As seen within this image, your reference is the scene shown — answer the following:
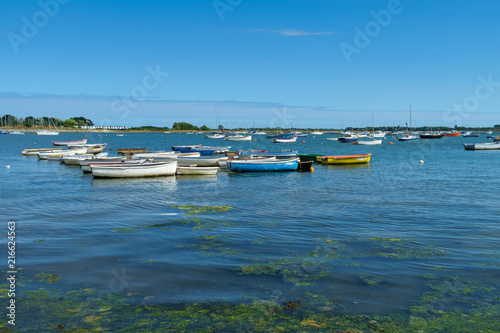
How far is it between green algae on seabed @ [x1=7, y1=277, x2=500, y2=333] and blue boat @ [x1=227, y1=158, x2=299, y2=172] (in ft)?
99.7

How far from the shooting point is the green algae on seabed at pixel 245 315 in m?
7.70

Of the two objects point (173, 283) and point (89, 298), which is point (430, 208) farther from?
point (89, 298)

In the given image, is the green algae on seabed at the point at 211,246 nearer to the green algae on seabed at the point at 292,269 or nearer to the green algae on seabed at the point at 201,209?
the green algae on seabed at the point at 292,269

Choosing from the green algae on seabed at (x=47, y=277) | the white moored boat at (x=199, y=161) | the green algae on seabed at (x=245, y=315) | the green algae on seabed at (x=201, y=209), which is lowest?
the green algae on seabed at (x=245, y=315)

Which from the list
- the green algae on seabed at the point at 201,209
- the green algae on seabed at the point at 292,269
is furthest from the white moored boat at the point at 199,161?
the green algae on seabed at the point at 292,269

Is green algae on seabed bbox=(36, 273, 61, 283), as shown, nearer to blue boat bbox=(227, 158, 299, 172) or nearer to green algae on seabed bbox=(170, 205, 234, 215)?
green algae on seabed bbox=(170, 205, 234, 215)

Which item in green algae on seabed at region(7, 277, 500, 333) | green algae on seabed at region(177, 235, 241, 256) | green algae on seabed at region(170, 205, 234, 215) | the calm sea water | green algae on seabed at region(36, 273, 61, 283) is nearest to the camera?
green algae on seabed at region(7, 277, 500, 333)

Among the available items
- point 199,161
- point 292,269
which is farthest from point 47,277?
point 199,161

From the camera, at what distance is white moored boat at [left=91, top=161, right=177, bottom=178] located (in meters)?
33.5

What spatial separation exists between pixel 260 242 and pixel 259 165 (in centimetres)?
2590

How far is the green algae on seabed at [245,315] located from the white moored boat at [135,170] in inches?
997

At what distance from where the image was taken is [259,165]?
3956cm

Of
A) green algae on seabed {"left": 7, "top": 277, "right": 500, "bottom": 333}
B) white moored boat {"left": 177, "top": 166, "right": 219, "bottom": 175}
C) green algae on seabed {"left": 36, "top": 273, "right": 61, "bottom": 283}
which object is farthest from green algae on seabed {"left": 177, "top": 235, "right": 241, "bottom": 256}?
white moored boat {"left": 177, "top": 166, "right": 219, "bottom": 175}

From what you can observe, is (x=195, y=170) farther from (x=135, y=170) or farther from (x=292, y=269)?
(x=292, y=269)
